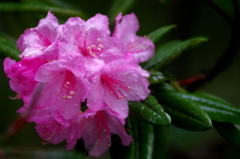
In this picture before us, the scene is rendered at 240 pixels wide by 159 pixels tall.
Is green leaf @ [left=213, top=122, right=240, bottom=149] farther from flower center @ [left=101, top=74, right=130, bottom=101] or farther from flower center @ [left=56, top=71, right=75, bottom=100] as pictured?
flower center @ [left=56, top=71, right=75, bottom=100]

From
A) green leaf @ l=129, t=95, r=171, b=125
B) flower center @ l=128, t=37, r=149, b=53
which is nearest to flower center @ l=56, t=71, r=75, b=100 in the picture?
green leaf @ l=129, t=95, r=171, b=125

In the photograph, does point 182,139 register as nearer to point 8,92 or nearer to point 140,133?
point 140,133

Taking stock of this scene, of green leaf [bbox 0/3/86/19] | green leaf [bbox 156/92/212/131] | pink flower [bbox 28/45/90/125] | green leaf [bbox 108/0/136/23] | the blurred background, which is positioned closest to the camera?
pink flower [bbox 28/45/90/125]

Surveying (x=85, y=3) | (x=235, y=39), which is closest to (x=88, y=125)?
(x=235, y=39)

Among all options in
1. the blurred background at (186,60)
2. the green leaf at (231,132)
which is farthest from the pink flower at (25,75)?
the blurred background at (186,60)

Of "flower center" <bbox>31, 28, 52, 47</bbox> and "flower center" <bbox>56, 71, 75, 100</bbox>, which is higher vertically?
"flower center" <bbox>31, 28, 52, 47</bbox>

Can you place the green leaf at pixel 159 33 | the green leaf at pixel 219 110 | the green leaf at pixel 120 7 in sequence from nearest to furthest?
the green leaf at pixel 219 110 < the green leaf at pixel 159 33 < the green leaf at pixel 120 7

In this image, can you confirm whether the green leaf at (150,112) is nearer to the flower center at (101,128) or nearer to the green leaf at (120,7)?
the flower center at (101,128)
